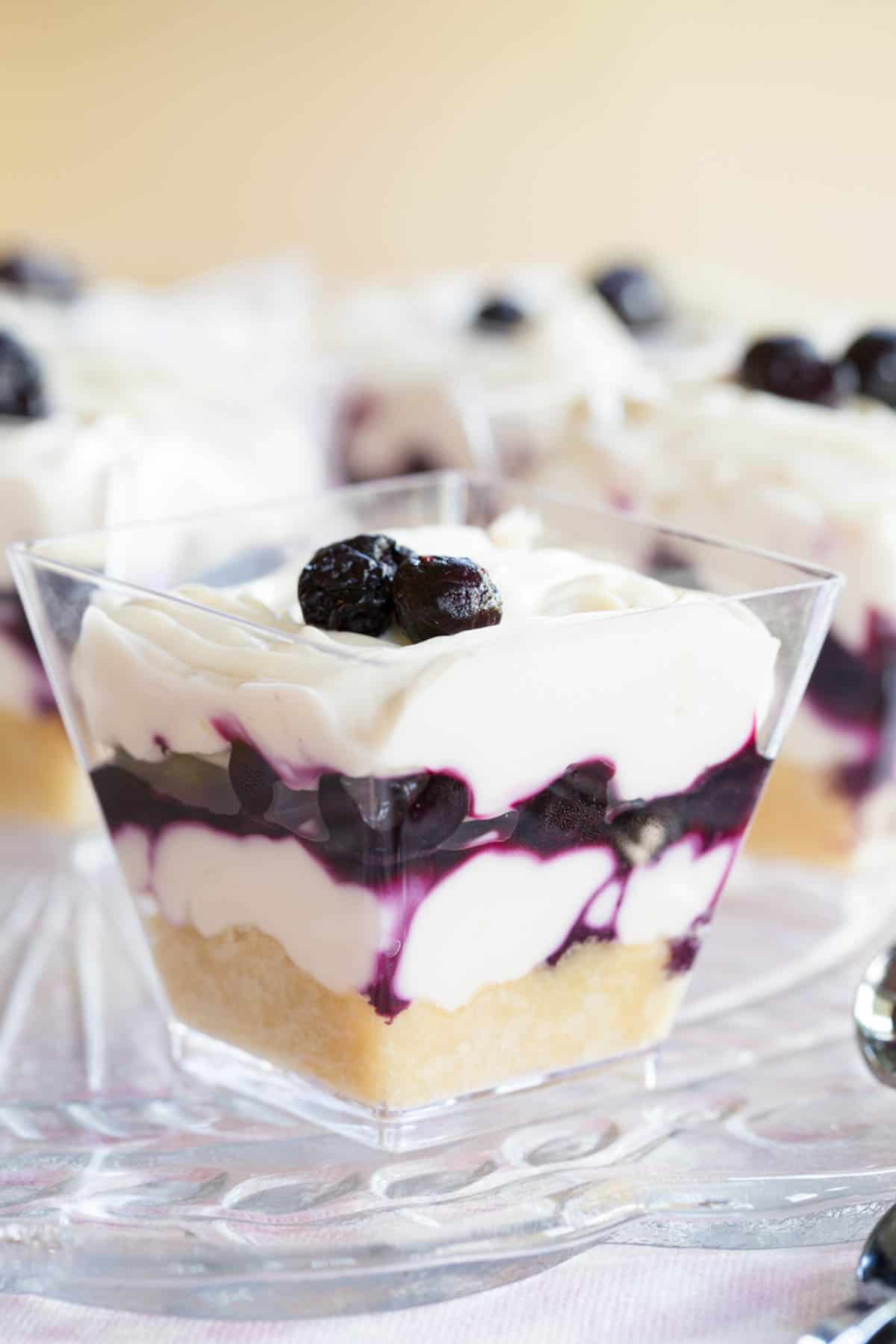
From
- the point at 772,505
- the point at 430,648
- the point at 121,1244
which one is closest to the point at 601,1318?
the point at 121,1244

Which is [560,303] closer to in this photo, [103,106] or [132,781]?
[132,781]

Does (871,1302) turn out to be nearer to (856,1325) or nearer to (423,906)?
(856,1325)

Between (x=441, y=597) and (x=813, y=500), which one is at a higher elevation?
(x=441, y=597)

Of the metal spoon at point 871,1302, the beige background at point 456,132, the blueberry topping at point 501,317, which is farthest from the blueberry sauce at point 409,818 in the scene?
the beige background at point 456,132

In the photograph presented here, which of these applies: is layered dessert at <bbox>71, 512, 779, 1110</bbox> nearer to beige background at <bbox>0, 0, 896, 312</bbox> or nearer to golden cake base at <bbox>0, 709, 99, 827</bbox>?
golden cake base at <bbox>0, 709, 99, 827</bbox>

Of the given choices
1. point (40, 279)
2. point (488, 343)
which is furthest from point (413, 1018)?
point (40, 279)

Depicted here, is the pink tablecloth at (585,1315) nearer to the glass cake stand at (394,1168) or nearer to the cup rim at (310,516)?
the glass cake stand at (394,1168)
